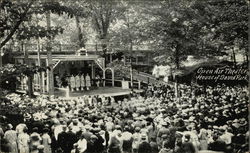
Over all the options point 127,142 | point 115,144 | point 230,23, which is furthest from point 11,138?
point 230,23

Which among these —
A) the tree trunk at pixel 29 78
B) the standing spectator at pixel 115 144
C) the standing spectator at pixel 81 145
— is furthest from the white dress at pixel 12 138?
the standing spectator at pixel 115 144

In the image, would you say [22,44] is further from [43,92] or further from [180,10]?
[180,10]

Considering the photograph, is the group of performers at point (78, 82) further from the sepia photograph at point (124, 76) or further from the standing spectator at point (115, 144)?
the standing spectator at point (115, 144)

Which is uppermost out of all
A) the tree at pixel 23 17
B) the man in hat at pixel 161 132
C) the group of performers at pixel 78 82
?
the tree at pixel 23 17

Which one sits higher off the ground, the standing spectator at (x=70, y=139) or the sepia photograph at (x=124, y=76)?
the sepia photograph at (x=124, y=76)

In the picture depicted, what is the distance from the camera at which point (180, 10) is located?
9.70 metres

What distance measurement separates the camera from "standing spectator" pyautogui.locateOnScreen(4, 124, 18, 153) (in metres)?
7.98

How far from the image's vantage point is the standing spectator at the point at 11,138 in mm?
7980

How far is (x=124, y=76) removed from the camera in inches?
422

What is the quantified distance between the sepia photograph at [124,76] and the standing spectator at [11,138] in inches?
1.0

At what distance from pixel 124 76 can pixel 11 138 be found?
13.5 ft

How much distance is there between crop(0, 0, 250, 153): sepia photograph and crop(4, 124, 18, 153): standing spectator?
25mm

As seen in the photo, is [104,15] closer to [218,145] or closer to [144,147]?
[144,147]

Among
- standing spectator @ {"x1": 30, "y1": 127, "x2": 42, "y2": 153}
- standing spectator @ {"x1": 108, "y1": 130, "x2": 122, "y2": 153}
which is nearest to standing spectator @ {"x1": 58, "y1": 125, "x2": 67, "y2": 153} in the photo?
standing spectator @ {"x1": 30, "y1": 127, "x2": 42, "y2": 153}
